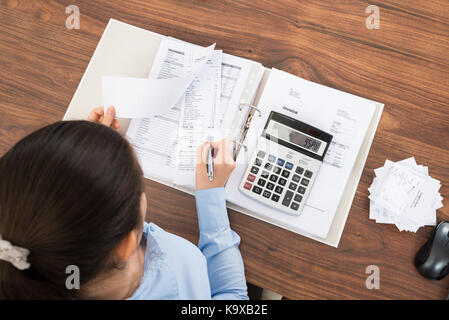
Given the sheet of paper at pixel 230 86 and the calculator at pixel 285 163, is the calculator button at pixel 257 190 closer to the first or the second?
the calculator at pixel 285 163

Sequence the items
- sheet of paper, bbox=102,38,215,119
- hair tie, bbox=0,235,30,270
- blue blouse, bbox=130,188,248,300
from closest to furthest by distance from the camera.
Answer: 1. hair tie, bbox=0,235,30,270
2. blue blouse, bbox=130,188,248,300
3. sheet of paper, bbox=102,38,215,119

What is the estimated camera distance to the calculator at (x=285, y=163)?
68 centimetres

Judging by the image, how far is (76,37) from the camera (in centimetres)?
76

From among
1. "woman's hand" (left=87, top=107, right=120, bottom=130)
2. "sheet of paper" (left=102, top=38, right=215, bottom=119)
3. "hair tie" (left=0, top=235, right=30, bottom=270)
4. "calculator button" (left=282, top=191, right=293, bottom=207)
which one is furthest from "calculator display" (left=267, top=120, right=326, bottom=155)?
"hair tie" (left=0, top=235, right=30, bottom=270)

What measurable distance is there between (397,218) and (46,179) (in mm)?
634

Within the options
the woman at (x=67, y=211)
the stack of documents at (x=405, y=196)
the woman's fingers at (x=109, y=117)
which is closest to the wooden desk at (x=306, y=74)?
the stack of documents at (x=405, y=196)

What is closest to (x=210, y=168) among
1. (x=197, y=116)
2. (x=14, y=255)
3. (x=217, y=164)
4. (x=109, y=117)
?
(x=217, y=164)

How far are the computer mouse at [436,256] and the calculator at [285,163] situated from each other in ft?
0.83

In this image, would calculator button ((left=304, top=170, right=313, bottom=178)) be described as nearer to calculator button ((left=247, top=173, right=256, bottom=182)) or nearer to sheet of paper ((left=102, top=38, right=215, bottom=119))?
calculator button ((left=247, top=173, right=256, bottom=182))

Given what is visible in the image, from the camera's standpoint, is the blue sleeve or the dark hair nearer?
the dark hair

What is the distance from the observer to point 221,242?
655 mm

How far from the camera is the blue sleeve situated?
657mm

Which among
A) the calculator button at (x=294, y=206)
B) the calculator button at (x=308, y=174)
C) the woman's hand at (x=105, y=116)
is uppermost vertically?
the calculator button at (x=308, y=174)

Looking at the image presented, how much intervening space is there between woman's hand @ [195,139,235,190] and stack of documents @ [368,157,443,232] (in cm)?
30
